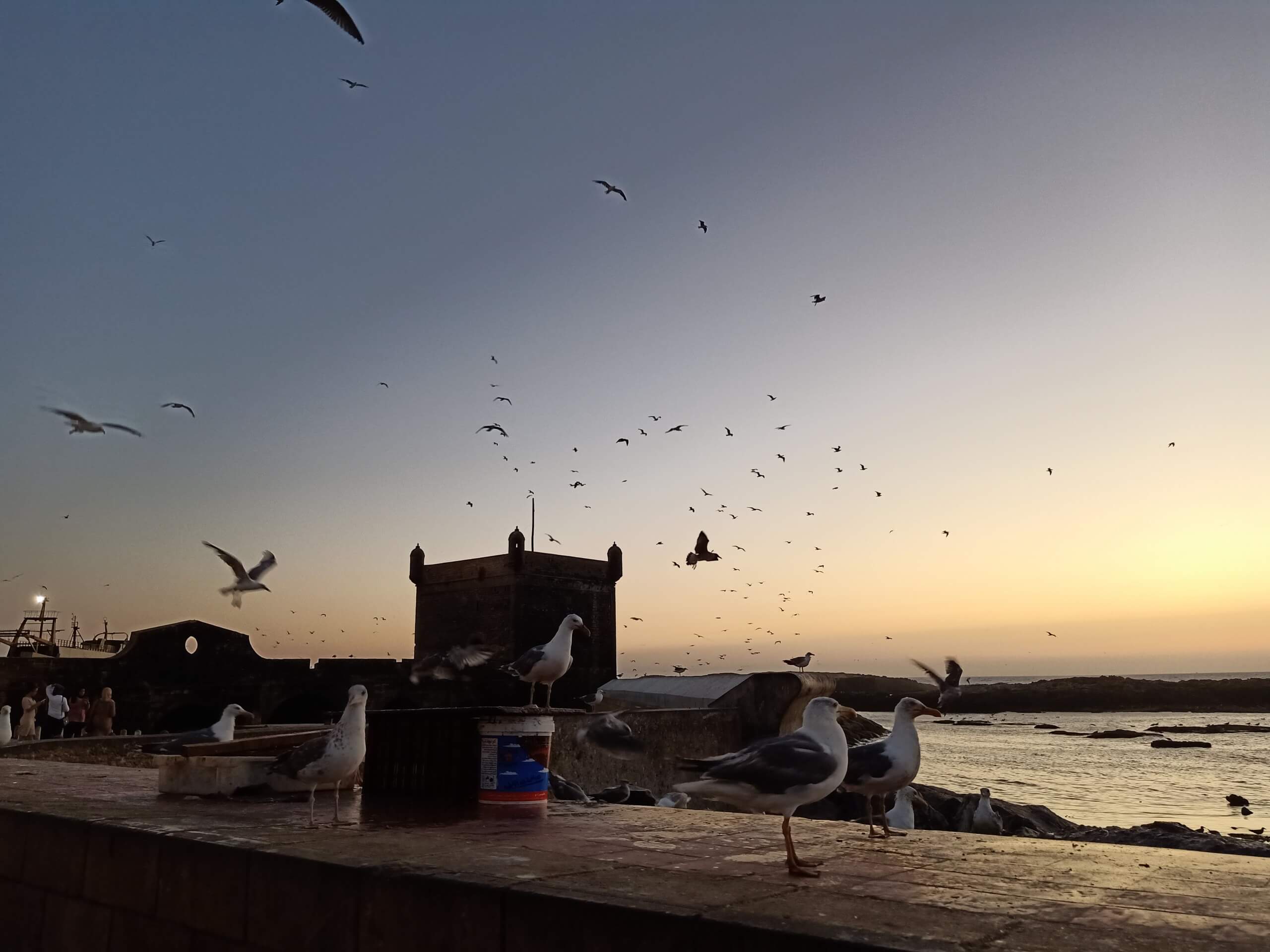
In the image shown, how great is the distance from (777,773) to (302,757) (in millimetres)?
3063

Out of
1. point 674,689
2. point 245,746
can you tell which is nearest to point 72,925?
point 245,746

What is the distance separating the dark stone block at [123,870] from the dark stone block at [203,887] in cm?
8

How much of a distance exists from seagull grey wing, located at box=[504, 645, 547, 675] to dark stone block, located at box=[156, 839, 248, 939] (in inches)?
181

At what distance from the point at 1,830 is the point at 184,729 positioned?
3413cm

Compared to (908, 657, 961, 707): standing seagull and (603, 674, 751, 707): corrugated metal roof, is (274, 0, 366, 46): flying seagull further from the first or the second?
(603, 674, 751, 707): corrugated metal roof

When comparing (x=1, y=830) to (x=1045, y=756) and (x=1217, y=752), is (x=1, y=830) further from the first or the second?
(x=1217, y=752)

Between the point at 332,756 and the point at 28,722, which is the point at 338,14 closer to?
the point at 332,756

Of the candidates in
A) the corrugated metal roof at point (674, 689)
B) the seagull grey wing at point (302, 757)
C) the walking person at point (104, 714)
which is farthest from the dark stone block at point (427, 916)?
the walking person at point (104, 714)

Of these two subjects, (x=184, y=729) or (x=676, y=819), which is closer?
(x=676, y=819)

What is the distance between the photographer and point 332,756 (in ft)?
17.6

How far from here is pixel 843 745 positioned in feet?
14.6

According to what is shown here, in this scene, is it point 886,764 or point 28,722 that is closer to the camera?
point 886,764

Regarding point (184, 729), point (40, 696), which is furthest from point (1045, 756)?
point (40, 696)

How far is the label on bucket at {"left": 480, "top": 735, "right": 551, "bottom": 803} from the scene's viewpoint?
18.9ft
